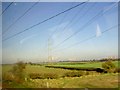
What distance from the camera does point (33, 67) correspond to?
156 inches

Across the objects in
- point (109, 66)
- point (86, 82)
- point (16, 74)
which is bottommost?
point (86, 82)

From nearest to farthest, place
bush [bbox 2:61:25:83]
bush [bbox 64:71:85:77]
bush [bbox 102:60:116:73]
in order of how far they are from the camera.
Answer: bush [bbox 102:60:116:73]
bush [bbox 64:71:85:77]
bush [bbox 2:61:25:83]

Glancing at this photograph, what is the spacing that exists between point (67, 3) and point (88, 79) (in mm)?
1181

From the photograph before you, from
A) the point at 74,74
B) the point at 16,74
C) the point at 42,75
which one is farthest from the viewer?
the point at 16,74

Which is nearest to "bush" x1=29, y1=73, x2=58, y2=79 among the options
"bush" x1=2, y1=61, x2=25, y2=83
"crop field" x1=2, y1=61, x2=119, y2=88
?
"crop field" x1=2, y1=61, x2=119, y2=88

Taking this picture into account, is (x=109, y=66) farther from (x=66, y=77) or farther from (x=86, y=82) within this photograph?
(x=66, y=77)

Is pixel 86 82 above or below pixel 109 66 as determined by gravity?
below

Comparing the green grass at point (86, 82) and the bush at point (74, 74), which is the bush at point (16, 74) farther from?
the bush at point (74, 74)

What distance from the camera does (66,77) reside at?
12.7ft

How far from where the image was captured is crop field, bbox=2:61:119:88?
3.78 m

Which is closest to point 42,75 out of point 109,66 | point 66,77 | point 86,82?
point 66,77

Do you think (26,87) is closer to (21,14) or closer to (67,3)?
(21,14)

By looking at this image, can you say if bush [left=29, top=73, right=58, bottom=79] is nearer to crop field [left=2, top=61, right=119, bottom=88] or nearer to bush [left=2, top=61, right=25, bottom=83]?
crop field [left=2, top=61, right=119, bottom=88]

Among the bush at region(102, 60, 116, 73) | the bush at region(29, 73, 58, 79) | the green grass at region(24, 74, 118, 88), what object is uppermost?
the bush at region(102, 60, 116, 73)
